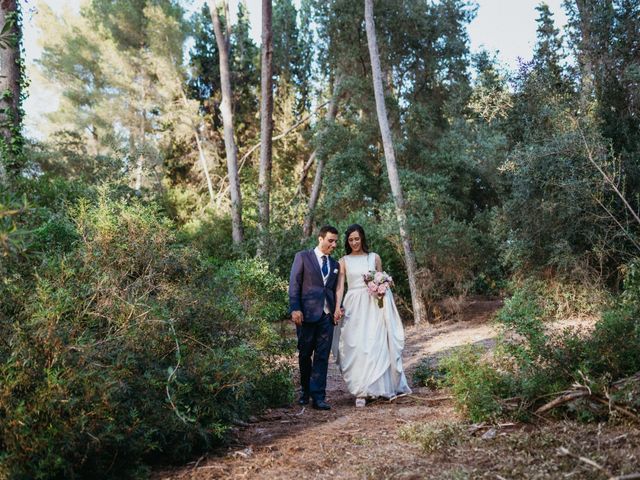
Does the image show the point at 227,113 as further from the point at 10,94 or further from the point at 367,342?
the point at 367,342

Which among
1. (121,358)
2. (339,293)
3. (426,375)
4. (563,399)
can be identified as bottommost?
(426,375)

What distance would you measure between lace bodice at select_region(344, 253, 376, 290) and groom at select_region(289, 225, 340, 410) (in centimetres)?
35

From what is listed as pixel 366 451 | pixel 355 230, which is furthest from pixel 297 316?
pixel 366 451

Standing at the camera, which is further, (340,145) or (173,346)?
(340,145)

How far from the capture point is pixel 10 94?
9180 millimetres

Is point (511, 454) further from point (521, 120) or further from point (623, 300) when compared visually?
point (521, 120)

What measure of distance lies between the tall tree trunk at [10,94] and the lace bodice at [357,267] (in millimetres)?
5434

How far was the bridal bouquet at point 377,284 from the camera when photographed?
6942 millimetres

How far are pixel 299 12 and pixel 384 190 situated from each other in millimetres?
11033

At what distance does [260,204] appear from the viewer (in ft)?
53.5

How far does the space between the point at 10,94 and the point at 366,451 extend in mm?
7870

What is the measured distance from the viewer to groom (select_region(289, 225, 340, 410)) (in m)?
6.59

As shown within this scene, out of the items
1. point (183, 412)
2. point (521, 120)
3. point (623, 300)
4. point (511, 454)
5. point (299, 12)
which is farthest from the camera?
point (299, 12)

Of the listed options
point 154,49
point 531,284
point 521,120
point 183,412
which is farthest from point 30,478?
point 154,49
